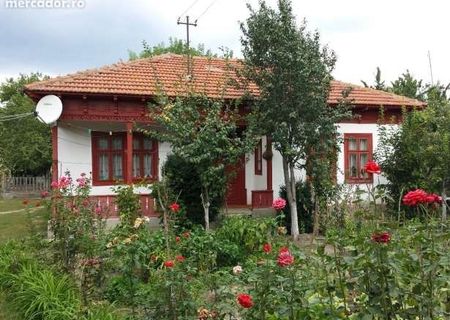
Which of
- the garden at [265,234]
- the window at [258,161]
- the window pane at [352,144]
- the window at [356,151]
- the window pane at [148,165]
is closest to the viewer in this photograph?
the garden at [265,234]

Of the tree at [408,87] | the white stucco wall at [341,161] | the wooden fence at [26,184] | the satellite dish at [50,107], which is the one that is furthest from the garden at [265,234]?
the wooden fence at [26,184]

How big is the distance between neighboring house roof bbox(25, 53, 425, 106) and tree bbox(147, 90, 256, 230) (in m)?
0.61

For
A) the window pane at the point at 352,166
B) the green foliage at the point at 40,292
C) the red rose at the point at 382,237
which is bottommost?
the green foliage at the point at 40,292

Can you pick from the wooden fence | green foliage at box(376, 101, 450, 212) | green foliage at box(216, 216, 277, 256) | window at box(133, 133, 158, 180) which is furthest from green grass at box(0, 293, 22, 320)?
the wooden fence

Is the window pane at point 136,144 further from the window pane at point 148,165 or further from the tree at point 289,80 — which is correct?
the tree at point 289,80

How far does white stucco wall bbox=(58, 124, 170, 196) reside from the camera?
44.3 feet

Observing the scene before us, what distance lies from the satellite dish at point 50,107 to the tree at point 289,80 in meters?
4.74

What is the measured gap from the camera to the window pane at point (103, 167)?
46.8 ft

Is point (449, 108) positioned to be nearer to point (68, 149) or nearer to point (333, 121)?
point (333, 121)

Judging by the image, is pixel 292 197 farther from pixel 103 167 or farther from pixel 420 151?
pixel 103 167

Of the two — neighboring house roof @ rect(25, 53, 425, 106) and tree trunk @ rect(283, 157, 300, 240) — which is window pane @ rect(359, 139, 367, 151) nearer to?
neighboring house roof @ rect(25, 53, 425, 106)

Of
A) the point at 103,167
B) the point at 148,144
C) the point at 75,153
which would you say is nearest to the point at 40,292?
the point at 75,153

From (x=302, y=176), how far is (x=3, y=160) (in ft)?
80.1

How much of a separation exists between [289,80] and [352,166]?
18.9 feet
